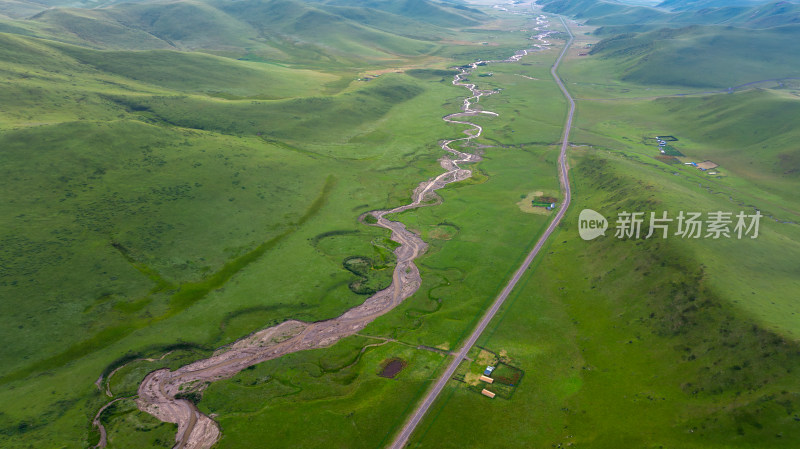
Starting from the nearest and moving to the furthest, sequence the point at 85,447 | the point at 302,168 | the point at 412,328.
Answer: the point at 85,447 < the point at 412,328 < the point at 302,168

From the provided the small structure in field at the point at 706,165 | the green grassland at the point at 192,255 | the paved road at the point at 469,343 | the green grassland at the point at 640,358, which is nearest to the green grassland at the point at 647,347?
the green grassland at the point at 640,358

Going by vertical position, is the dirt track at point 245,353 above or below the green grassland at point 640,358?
below

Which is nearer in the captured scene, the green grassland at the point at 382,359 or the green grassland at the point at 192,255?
the green grassland at the point at 382,359

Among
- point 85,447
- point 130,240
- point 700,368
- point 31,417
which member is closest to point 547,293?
point 700,368

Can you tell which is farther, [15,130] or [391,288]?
[15,130]

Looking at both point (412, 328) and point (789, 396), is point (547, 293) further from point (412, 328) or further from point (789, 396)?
point (789, 396)

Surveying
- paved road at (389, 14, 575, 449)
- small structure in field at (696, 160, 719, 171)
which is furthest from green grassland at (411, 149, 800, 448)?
small structure in field at (696, 160, 719, 171)

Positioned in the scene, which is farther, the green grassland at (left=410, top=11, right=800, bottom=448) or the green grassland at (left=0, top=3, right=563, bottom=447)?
the green grassland at (left=0, top=3, right=563, bottom=447)

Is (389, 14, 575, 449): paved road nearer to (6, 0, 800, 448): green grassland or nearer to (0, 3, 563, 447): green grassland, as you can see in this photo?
(6, 0, 800, 448): green grassland

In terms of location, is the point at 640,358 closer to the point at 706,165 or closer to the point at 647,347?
the point at 647,347

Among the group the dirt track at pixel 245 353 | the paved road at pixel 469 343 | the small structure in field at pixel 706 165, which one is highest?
the small structure in field at pixel 706 165

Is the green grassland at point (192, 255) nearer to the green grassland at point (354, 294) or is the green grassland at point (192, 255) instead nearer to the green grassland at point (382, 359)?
the green grassland at point (382, 359)
